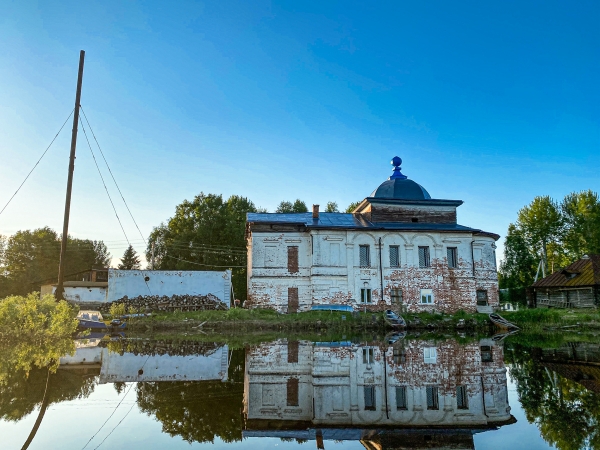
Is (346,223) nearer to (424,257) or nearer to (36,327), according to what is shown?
(424,257)

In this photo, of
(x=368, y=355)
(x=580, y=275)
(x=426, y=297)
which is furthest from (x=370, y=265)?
(x=368, y=355)

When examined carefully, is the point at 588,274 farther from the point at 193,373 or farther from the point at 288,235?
the point at 193,373

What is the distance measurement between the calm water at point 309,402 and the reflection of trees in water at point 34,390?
0.02 m

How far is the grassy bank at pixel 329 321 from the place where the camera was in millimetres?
25391

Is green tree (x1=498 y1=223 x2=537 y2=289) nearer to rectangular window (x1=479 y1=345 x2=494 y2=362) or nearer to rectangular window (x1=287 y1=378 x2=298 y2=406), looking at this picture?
rectangular window (x1=479 y1=345 x2=494 y2=362)

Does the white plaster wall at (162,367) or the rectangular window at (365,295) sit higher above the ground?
the rectangular window at (365,295)

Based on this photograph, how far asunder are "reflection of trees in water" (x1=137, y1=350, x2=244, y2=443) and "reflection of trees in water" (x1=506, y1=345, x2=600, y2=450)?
4.33 m

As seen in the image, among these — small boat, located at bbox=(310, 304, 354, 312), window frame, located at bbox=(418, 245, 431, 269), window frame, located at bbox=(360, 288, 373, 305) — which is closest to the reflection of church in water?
small boat, located at bbox=(310, 304, 354, 312)

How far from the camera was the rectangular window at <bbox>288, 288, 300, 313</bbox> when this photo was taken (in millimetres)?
31938

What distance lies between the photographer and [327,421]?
24.1 feet

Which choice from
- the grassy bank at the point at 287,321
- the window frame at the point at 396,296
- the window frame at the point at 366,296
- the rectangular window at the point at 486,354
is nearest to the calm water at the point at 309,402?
the rectangular window at the point at 486,354

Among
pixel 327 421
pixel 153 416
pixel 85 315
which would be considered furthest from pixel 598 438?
pixel 85 315

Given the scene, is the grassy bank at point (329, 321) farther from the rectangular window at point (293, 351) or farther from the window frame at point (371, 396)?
the window frame at point (371, 396)

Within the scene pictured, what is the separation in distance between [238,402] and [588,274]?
3477 cm
